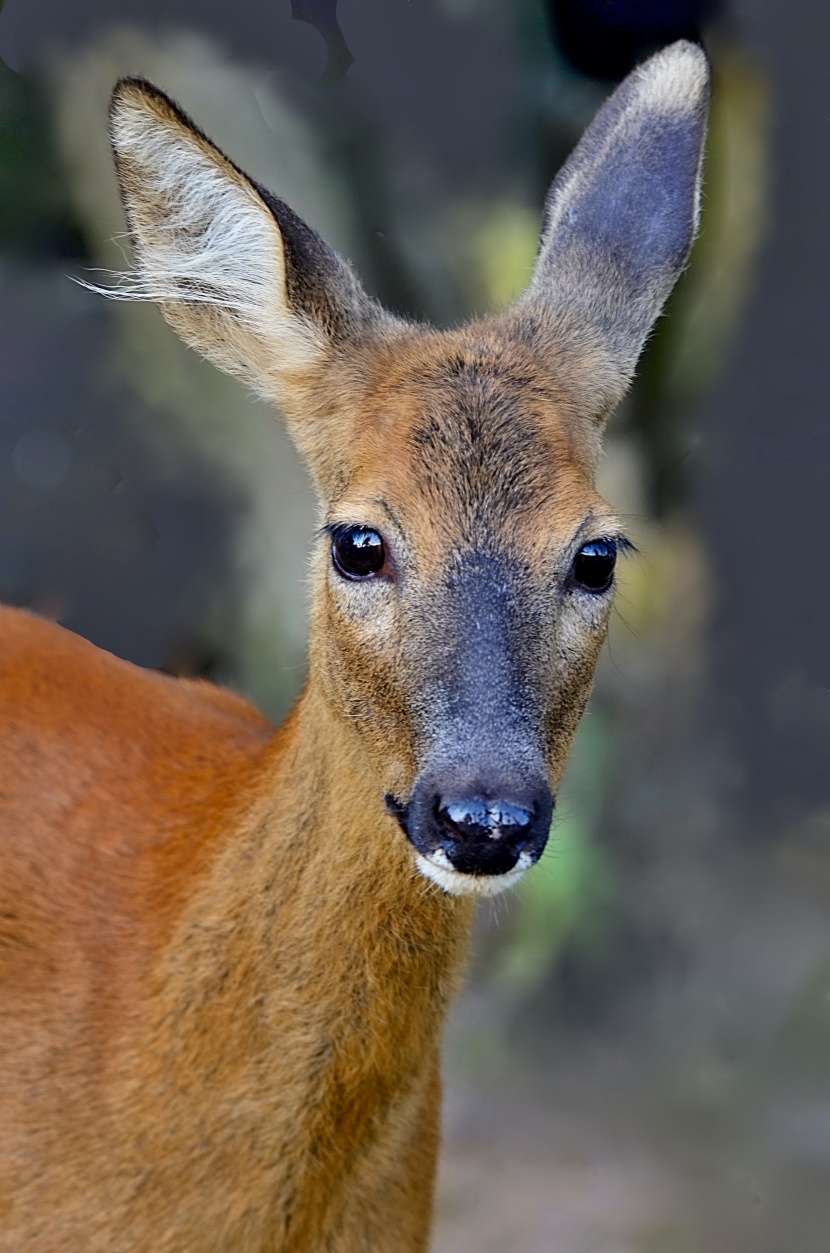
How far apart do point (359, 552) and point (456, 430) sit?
1.16 feet

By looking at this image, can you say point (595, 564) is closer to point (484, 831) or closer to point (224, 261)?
point (484, 831)

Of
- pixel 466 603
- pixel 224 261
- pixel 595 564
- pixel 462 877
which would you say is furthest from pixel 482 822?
pixel 224 261

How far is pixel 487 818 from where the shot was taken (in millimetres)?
2857

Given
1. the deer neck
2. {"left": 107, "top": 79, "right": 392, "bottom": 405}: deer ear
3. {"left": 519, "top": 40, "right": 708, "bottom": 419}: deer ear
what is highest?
{"left": 519, "top": 40, "right": 708, "bottom": 419}: deer ear

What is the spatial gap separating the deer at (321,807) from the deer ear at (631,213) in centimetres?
3

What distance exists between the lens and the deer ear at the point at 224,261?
3623 mm

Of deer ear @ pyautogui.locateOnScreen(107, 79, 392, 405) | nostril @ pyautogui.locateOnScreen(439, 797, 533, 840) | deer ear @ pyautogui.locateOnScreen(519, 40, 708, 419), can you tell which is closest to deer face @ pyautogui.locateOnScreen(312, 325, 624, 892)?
nostril @ pyautogui.locateOnScreen(439, 797, 533, 840)

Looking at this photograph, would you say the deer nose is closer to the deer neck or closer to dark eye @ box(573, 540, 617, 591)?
the deer neck

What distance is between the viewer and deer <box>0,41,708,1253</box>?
3186mm

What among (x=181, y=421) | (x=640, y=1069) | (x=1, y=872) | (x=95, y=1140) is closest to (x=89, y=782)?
(x=1, y=872)

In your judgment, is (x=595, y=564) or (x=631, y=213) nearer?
(x=595, y=564)

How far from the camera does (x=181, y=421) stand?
712 centimetres

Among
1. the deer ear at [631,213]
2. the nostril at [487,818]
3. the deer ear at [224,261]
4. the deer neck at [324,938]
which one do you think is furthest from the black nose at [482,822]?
the deer ear at [631,213]

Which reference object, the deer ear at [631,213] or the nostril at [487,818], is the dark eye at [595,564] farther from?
the deer ear at [631,213]
